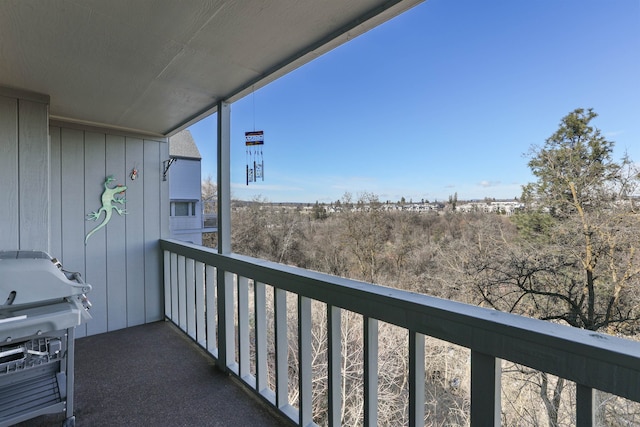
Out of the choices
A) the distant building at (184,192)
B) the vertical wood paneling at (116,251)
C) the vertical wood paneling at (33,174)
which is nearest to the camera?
the vertical wood paneling at (33,174)

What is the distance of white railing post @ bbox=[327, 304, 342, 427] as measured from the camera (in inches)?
55.5

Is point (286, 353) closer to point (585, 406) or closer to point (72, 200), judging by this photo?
point (585, 406)

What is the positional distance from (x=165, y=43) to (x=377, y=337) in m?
1.66

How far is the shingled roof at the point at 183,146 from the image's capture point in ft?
11.3

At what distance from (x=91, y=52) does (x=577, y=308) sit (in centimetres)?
385

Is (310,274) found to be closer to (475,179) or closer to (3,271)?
(3,271)

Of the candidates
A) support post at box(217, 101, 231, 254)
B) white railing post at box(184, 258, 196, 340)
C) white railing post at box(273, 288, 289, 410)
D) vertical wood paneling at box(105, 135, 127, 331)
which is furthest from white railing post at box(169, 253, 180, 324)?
white railing post at box(273, 288, 289, 410)

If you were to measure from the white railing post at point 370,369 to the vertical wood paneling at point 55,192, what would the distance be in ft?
9.40

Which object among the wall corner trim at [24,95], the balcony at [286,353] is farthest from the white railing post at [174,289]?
the wall corner trim at [24,95]

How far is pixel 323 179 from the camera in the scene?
7.83 metres

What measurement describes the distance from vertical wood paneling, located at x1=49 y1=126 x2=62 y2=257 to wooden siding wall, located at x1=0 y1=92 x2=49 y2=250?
0.76 metres

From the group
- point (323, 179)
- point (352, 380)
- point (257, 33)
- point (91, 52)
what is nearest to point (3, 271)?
point (91, 52)

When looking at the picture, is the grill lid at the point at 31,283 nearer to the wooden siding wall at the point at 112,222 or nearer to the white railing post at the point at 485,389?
the wooden siding wall at the point at 112,222

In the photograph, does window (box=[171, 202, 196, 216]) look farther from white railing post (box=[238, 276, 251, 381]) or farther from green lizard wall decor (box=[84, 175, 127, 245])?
white railing post (box=[238, 276, 251, 381])
